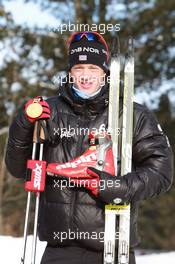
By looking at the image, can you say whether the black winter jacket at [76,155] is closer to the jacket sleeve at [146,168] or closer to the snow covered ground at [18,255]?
the jacket sleeve at [146,168]

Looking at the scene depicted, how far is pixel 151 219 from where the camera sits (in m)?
18.6

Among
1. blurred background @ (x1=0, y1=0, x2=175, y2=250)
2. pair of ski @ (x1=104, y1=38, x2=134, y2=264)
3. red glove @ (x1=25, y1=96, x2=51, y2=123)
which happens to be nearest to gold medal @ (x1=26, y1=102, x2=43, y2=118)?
red glove @ (x1=25, y1=96, x2=51, y2=123)

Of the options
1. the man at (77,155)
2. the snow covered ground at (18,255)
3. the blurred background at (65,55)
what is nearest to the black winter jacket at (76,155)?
the man at (77,155)

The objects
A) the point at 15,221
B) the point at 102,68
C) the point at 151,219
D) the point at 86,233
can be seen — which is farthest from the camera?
the point at 151,219

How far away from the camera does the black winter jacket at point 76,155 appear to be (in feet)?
7.57

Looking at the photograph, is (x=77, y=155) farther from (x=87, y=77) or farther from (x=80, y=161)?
(x=87, y=77)

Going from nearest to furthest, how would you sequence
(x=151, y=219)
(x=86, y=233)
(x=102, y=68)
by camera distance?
(x=86, y=233), (x=102, y=68), (x=151, y=219)

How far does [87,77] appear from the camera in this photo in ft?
8.20

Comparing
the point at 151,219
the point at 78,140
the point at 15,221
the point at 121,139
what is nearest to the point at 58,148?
the point at 78,140

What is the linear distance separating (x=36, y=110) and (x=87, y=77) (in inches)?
12.8

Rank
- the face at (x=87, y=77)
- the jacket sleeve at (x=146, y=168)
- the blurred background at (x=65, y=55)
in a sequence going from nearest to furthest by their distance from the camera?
the jacket sleeve at (x=146, y=168)
the face at (x=87, y=77)
the blurred background at (x=65, y=55)

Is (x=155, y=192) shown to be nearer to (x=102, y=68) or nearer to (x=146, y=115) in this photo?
(x=146, y=115)

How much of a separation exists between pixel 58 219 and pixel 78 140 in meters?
0.37

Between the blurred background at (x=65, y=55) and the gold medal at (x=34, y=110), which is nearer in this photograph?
the gold medal at (x=34, y=110)
